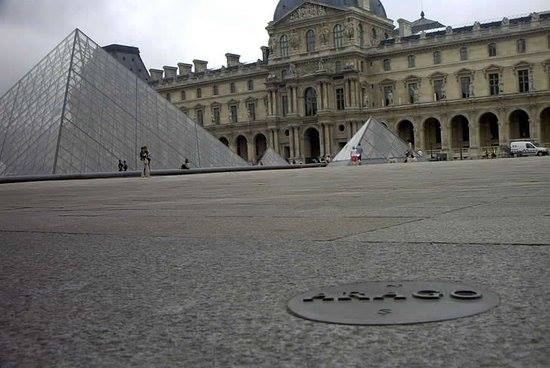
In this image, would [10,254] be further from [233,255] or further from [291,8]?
[291,8]

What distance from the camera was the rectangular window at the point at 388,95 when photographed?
5672 centimetres

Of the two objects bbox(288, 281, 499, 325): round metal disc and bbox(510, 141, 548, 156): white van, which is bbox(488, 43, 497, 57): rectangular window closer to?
bbox(510, 141, 548, 156): white van

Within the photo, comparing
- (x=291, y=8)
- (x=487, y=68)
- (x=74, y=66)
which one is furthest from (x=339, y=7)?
(x=74, y=66)

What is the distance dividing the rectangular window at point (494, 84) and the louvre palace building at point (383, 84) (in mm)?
79

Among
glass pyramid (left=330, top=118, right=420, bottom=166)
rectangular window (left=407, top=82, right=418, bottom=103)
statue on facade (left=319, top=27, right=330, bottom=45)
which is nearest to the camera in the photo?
glass pyramid (left=330, top=118, right=420, bottom=166)

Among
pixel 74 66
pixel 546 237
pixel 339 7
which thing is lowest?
pixel 546 237

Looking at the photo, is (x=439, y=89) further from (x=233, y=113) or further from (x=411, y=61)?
(x=233, y=113)

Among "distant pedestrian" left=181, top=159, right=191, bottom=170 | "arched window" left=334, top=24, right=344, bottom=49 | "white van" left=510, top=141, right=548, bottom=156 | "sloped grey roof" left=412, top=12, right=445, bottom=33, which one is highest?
"sloped grey roof" left=412, top=12, right=445, bottom=33

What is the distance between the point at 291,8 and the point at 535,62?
22.8 m

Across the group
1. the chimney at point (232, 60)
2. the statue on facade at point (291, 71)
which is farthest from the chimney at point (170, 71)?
the statue on facade at point (291, 71)

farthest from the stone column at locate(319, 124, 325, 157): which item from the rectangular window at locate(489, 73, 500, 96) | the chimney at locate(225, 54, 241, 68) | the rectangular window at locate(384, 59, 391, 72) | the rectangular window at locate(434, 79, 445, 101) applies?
the chimney at locate(225, 54, 241, 68)

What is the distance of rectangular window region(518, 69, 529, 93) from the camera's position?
5075 cm

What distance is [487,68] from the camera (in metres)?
52.2

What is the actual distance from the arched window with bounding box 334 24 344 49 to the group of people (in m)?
22.7
